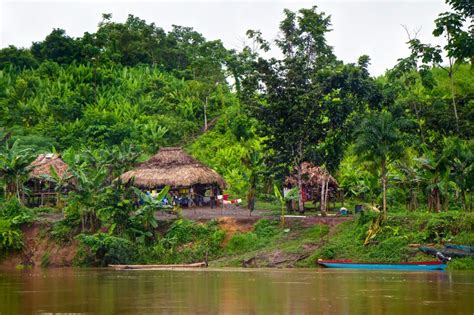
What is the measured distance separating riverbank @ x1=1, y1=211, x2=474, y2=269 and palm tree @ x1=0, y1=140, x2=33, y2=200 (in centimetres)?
235

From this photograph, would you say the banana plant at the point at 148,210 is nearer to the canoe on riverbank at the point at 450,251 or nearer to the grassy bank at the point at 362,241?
the grassy bank at the point at 362,241

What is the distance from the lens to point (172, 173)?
35.9 m

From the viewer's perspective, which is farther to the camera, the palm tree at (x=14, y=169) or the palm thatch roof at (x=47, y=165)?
the palm thatch roof at (x=47, y=165)

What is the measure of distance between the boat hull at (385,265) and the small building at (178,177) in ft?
30.4

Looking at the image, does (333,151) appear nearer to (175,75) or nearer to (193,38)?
(175,75)

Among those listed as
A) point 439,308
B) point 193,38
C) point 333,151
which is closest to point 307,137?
point 333,151

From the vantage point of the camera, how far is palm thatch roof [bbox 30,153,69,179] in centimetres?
3616

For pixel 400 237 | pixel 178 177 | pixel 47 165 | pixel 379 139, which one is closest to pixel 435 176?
pixel 379 139

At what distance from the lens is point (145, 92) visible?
55938mm

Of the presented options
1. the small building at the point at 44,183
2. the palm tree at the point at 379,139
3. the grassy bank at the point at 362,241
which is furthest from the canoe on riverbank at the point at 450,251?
the small building at the point at 44,183

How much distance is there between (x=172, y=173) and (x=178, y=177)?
1.75 feet

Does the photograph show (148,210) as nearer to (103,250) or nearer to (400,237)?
(103,250)

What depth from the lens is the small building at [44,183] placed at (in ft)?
119

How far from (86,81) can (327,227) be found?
97.5ft
